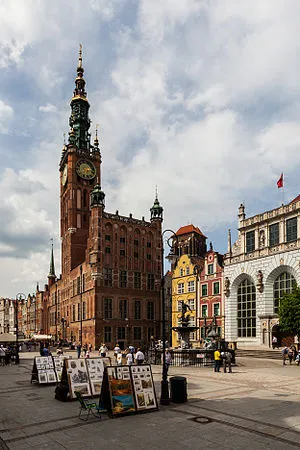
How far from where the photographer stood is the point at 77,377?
16875 millimetres

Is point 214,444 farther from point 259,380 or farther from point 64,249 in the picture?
point 64,249

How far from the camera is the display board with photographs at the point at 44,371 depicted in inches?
853

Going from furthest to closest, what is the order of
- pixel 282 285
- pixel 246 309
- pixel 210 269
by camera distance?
pixel 210 269 < pixel 246 309 < pixel 282 285

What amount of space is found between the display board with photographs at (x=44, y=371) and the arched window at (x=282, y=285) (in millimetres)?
29709

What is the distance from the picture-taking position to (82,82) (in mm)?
92625

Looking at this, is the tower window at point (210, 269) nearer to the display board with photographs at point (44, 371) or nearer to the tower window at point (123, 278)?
the tower window at point (123, 278)

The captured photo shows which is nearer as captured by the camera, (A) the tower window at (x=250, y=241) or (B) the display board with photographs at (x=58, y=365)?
(B) the display board with photographs at (x=58, y=365)

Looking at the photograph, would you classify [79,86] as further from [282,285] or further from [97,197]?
[282,285]

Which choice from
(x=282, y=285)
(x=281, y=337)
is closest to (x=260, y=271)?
(x=282, y=285)

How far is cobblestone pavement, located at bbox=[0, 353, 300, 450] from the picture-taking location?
1090 cm

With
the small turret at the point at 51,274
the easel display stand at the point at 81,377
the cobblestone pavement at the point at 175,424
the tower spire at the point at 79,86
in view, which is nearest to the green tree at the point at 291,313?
the cobblestone pavement at the point at 175,424

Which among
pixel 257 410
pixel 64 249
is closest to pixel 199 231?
pixel 64 249

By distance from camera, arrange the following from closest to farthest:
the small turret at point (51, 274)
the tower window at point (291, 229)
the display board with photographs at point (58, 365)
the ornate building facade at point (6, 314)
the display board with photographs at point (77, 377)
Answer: the display board with photographs at point (77, 377), the display board with photographs at point (58, 365), the tower window at point (291, 229), the small turret at point (51, 274), the ornate building facade at point (6, 314)

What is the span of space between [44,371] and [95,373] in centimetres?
589
